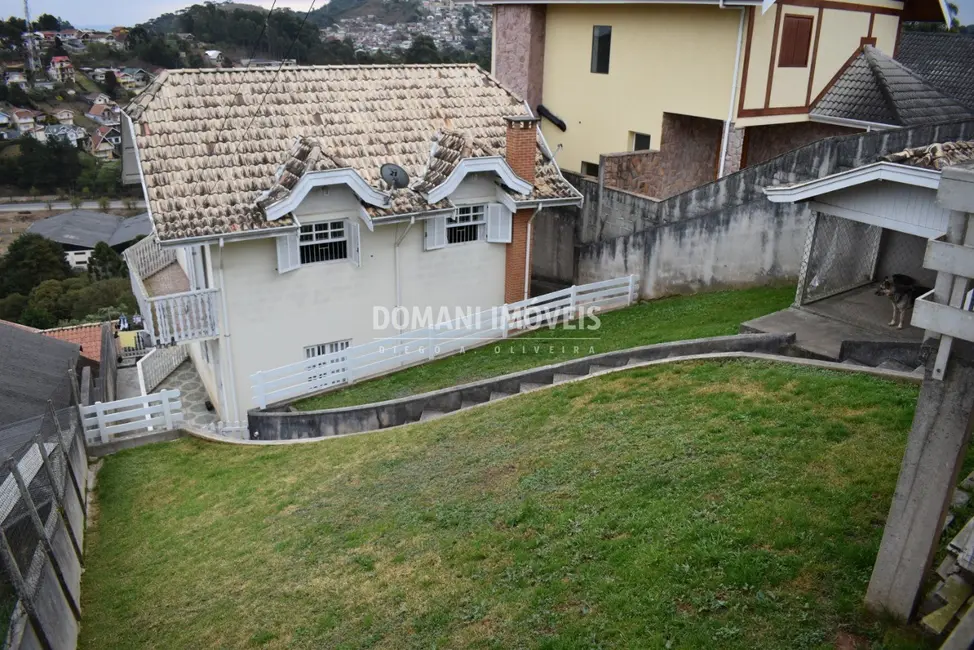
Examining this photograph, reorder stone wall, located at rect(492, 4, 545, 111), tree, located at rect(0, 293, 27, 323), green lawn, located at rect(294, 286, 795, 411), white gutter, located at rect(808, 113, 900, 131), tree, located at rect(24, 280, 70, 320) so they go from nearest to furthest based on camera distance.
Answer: green lawn, located at rect(294, 286, 795, 411) < white gutter, located at rect(808, 113, 900, 131) < stone wall, located at rect(492, 4, 545, 111) < tree, located at rect(24, 280, 70, 320) < tree, located at rect(0, 293, 27, 323)

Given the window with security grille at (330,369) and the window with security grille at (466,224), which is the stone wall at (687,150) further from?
the window with security grille at (330,369)

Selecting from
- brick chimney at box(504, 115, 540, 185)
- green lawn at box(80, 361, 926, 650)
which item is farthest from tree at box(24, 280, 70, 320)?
green lawn at box(80, 361, 926, 650)

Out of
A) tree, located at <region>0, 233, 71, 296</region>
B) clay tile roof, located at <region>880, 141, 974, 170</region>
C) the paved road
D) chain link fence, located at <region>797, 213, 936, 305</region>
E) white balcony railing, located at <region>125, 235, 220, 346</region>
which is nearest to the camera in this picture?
clay tile roof, located at <region>880, 141, 974, 170</region>

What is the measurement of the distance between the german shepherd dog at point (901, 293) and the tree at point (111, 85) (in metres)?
119

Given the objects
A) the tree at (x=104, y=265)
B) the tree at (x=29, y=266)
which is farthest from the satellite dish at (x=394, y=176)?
the tree at (x=29, y=266)

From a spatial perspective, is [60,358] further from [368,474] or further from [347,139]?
[368,474]

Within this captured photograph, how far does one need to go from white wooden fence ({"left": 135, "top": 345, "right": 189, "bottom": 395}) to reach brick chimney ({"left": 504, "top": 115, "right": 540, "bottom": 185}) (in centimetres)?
1024

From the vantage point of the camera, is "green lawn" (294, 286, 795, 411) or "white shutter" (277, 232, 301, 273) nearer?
"green lawn" (294, 286, 795, 411)

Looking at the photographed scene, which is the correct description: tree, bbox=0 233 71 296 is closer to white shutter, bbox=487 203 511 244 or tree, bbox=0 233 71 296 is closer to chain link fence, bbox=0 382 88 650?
white shutter, bbox=487 203 511 244

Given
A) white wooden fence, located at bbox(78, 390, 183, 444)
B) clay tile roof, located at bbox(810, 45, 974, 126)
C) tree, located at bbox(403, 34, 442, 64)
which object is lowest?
white wooden fence, located at bbox(78, 390, 183, 444)

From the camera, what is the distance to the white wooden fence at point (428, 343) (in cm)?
1526

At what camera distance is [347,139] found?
1702 centimetres

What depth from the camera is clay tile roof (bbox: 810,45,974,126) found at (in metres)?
20.5

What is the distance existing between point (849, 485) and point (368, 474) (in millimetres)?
6623
